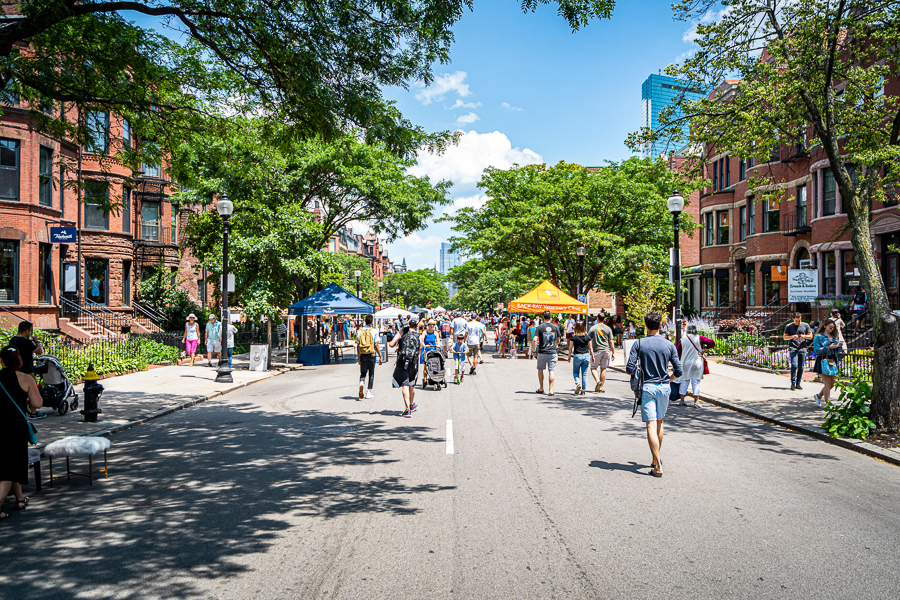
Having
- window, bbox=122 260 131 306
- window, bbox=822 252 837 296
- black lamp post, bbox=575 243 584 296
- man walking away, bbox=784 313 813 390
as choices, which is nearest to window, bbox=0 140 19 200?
window, bbox=122 260 131 306

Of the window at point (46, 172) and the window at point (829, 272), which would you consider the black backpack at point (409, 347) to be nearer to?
the window at point (46, 172)

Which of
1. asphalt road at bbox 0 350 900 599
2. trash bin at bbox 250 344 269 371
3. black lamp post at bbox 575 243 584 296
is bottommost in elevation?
asphalt road at bbox 0 350 900 599

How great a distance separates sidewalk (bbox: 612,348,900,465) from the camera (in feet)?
31.3

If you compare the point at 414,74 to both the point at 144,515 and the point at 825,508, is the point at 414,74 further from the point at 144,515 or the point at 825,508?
the point at 825,508

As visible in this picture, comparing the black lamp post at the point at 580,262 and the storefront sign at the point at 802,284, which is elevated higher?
the black lamp post at the point at 580,262

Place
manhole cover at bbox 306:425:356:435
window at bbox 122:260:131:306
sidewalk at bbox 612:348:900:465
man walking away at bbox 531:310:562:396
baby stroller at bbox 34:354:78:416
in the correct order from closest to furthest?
sidewalk at bbox 612:348:900:465
manhole cover at bbox 306:425:356:435
baby stroller at bbox 34:354:78:416
man walking away at bbox 531:310:562:396
window at bbox 122:260:131:306

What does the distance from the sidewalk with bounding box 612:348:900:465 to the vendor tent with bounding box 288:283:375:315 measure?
1353 centimetres

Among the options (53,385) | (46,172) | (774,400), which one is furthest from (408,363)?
(46,172)

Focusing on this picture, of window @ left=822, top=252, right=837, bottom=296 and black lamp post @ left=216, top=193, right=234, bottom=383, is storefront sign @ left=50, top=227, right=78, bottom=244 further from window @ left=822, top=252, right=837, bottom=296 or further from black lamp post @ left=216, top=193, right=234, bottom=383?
window @ left=822, top=252, right=837, bottom=296

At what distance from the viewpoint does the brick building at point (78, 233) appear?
21656 mm

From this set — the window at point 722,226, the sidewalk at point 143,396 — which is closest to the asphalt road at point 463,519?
the sidewalk at point 143,396

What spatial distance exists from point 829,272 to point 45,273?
31960 millimetres

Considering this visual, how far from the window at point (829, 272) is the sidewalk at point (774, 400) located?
9454mm

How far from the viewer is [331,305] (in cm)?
2544
